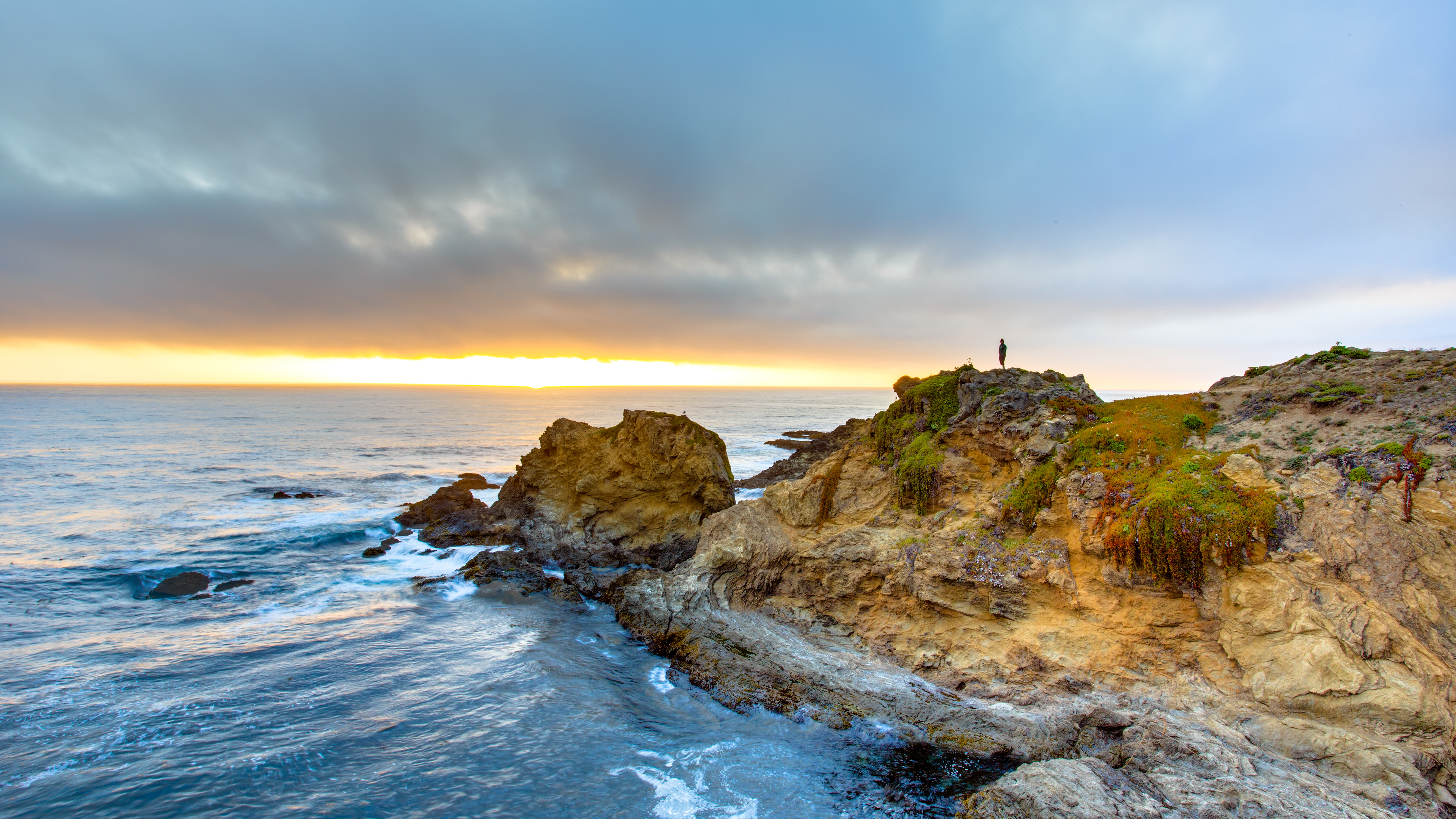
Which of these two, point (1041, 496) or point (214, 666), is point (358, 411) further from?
point (1041, 496)

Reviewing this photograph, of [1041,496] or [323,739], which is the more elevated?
[1041,496]

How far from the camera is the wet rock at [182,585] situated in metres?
25.1

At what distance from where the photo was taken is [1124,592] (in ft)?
46.5

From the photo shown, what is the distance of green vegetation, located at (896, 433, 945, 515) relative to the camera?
63.9 ft

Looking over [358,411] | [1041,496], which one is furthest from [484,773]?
[358,411]

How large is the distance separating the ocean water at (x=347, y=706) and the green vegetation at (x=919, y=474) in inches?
308

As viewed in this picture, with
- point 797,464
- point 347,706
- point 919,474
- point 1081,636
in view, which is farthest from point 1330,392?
point 797,464

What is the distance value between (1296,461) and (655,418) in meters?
25.0

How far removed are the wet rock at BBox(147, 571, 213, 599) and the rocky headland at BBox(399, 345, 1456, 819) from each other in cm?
1978

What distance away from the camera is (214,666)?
18281 mm

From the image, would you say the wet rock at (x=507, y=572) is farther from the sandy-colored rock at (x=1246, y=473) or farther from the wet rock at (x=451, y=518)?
the sandy-colored rock at (x=1246, y=473)

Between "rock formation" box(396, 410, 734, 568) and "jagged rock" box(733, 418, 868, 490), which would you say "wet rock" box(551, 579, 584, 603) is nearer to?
"rock formation" box(396, 410, 734, 568)

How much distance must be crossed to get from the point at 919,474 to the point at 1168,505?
23.3ft

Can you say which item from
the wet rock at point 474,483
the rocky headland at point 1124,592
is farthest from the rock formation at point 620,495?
the wet rock at point 474,483
